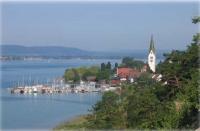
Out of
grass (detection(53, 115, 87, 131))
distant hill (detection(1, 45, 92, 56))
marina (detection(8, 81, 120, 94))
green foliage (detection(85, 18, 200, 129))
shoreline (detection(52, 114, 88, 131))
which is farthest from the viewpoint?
distant hill (detection(1, 45, 92, 56))

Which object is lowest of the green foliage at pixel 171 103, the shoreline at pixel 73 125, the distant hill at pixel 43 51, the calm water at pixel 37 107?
the calm water at pixel 37 107

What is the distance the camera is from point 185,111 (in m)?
4.21

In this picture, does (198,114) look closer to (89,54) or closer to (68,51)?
(68,51)

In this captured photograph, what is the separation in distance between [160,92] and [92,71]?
30.5 meters

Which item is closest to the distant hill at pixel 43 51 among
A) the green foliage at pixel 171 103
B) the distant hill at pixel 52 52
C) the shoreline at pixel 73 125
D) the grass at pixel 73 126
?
the distant hill at pixel 52 52

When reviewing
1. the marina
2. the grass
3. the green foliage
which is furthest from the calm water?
the green foliage

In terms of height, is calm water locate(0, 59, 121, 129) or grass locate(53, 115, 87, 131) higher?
grass locate(53, 115, 87, 131)

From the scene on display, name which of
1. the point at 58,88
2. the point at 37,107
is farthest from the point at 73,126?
the point at 58,88

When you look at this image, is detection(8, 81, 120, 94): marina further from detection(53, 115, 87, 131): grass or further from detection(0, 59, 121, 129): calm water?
detection(53, 115, 87, 131): grass

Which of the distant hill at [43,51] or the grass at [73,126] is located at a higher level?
the distant hill at [43,51]

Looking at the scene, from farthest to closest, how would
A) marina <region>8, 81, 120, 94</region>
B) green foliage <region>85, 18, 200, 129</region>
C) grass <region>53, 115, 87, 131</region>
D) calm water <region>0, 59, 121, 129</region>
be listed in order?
marina <region>8, 81, 120, 94</region> < calm water <region>0, 59, 121, 129</region> < green foliage <region>85, 18, 200, 129</region> < grass <region>53, 115, 87, 131</region>

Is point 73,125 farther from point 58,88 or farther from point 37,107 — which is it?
point 58,88

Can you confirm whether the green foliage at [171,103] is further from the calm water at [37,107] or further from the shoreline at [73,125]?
the calm water at [37,107]

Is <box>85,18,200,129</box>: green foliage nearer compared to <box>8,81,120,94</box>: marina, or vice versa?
<box>85,18,200,129</box>: green foliage
